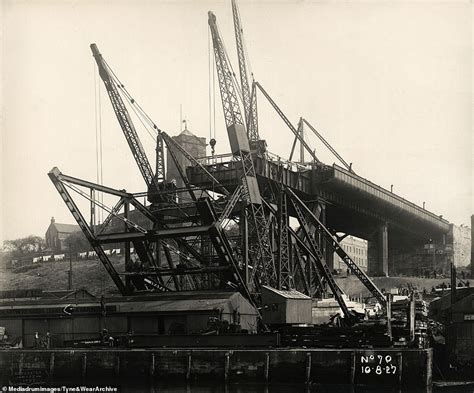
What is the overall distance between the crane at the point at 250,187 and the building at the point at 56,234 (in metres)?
98.5

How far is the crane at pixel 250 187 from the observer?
42125 millimetres

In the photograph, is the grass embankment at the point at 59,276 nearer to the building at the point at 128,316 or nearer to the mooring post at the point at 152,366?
the building at the point at 128,316

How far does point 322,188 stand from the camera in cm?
5422

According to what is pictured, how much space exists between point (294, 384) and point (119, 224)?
266 feet

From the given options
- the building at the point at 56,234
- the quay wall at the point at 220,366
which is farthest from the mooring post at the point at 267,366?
the building at the point at 56,234

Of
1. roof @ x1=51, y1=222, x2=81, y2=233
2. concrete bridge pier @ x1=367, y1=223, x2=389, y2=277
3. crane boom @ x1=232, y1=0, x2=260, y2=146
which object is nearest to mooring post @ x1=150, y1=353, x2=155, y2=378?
crane boom @ x1=232, y1=0, x2=260, y2=146

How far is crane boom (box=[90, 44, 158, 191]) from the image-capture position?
43.4 meters

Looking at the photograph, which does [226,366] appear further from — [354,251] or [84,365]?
[354,251]

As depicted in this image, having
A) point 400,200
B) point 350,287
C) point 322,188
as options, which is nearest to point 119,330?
point 322,188

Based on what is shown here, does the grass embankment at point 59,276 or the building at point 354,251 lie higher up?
the building at point 354,251

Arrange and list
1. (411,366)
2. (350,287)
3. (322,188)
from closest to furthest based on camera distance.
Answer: (411,366), (322,188), (350,287)

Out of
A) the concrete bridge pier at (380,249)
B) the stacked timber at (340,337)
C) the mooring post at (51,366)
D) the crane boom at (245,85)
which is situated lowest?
the mooring post at (51,366)

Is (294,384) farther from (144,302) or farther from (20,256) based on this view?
(20,256)

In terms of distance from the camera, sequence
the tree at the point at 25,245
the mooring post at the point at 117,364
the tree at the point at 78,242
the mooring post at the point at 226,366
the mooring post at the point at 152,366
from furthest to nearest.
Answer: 1. the tree at the point at 25,245
2. the tree at the point at 78,242
3. the mooring post at the point at 117,364
4. the mooring post at the point at 152,366
5. the mooring post at the point at 226,366
